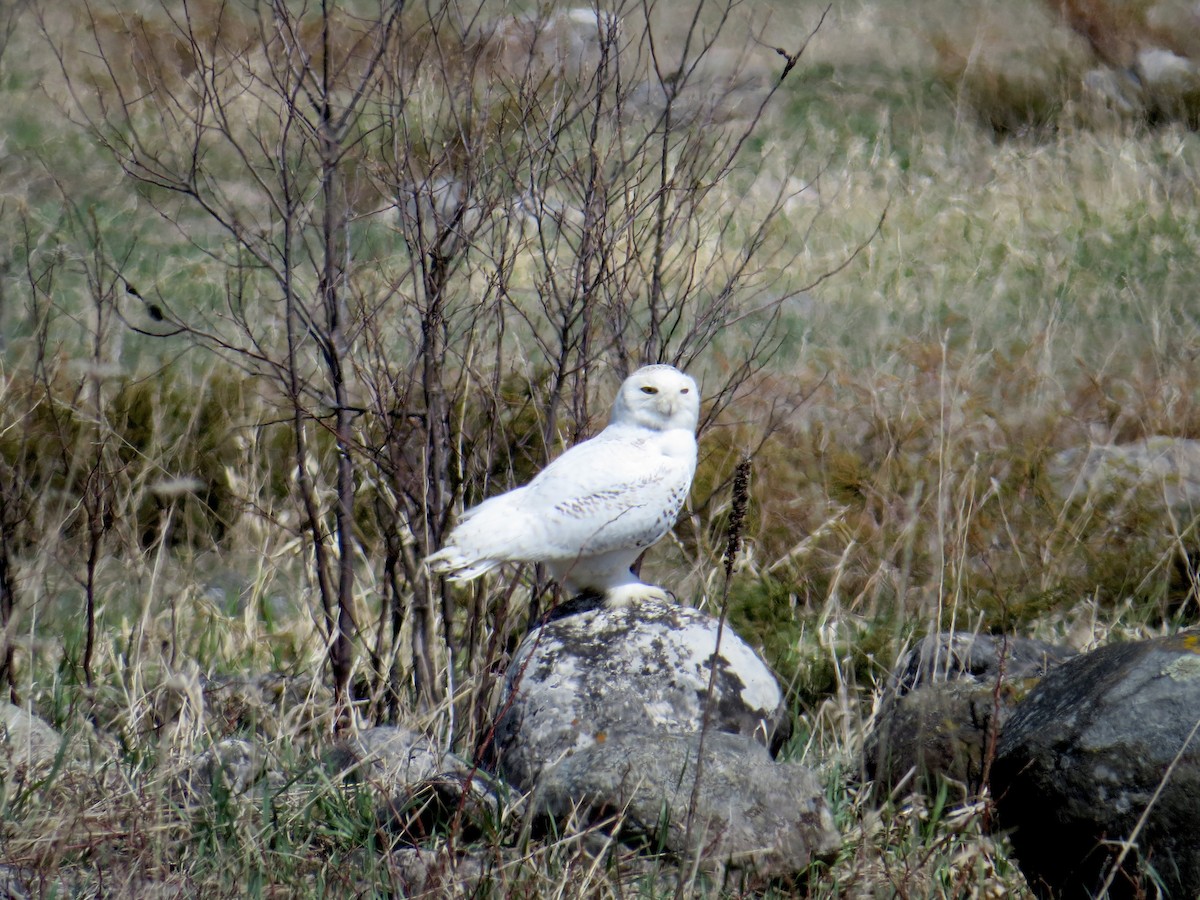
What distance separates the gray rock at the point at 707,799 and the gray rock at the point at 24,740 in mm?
1240

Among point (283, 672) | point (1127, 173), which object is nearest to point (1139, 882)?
point (283, 672)

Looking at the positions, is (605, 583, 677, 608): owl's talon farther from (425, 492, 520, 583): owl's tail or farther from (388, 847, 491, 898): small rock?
(388, 847, 491, 898): small rock

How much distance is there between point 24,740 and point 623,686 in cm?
145

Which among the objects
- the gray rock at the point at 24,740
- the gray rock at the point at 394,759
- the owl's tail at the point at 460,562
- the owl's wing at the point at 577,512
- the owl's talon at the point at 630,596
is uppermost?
the owl's wing at the point at 577,512

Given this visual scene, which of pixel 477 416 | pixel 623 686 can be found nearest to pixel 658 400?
pixel 623 686

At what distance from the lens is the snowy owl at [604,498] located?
10.8ft

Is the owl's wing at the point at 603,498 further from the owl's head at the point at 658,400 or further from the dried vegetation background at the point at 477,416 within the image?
the dried vegetation background at the point at 477,416

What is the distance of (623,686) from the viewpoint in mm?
3238

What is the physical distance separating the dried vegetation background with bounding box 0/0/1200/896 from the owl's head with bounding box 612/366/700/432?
0.41 m

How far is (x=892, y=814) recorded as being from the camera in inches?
125

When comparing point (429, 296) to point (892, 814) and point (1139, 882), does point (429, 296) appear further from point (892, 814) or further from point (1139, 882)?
point (1139, 882)

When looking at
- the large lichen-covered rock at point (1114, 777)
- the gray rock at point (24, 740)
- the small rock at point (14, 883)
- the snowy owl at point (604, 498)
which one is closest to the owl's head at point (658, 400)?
the snowy owl at point (604, 498)

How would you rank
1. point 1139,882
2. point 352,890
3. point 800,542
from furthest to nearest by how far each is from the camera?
point 800,542, point 352,890, point 1139,882

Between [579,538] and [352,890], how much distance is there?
101 centimetres
